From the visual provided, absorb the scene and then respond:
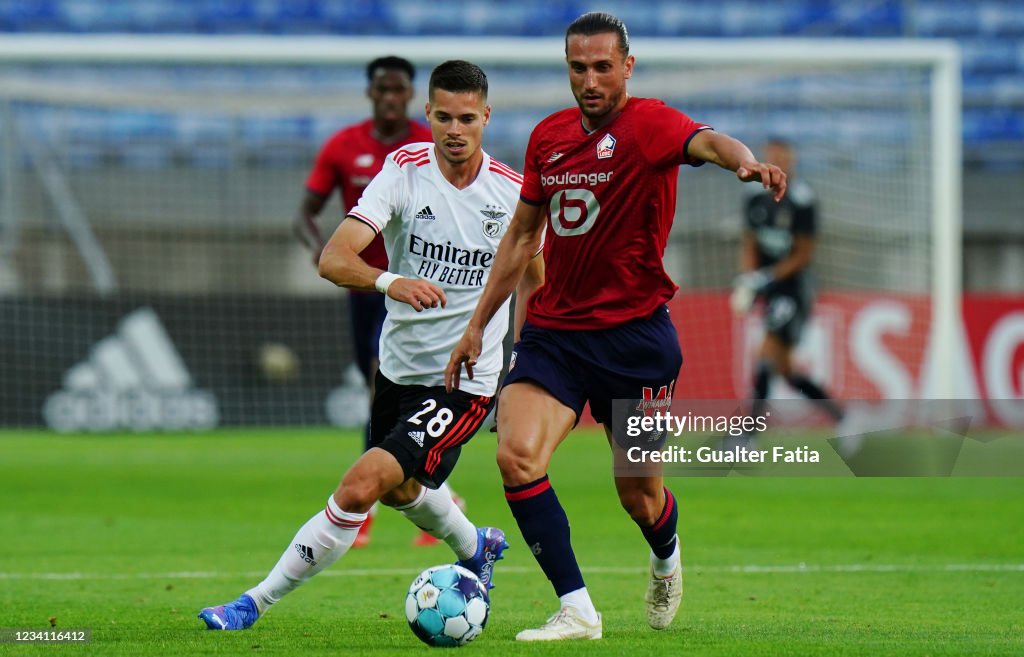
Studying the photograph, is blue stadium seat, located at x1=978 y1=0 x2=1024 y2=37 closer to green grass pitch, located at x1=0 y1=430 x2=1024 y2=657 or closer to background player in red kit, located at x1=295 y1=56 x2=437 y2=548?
green grass pitch, located at x1=0 y1=430 x2=1024 y2=657

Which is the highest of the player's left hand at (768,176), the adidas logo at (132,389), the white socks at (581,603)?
the player's left hand at (768,176)

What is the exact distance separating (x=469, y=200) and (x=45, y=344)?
10671mm

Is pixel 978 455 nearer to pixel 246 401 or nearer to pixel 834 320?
pixel 834 320

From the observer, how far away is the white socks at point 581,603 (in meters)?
4.99

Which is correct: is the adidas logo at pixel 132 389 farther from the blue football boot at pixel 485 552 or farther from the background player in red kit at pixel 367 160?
the blue football boot at pixel 485 552

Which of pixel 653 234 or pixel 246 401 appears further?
pixel 246 401

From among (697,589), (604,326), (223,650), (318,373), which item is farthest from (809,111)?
(223,650)

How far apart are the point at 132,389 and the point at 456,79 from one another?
35.7 ft

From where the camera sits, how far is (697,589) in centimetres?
664

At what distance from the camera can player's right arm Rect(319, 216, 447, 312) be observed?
4969 mm

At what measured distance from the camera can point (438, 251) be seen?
578cm

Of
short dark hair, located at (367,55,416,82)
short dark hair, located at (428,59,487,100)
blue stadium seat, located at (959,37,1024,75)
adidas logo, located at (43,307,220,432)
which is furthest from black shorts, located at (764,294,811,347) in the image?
blue stadium seat, located at (959,37,1024,75)

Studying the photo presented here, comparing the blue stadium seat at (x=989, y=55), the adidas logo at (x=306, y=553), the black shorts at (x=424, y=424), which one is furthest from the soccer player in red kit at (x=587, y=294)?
the blue stadium seat at (x=989, y=55)

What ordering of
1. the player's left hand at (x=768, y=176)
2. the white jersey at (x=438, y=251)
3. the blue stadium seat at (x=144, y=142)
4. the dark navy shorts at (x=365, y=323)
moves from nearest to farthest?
the player's left hand at (x=768, y=176)
the white jersey at (x=438, y=251)
the dark navy shorts at (x=365, y=323)
the blue stadium seat at (x=144, y=142)
